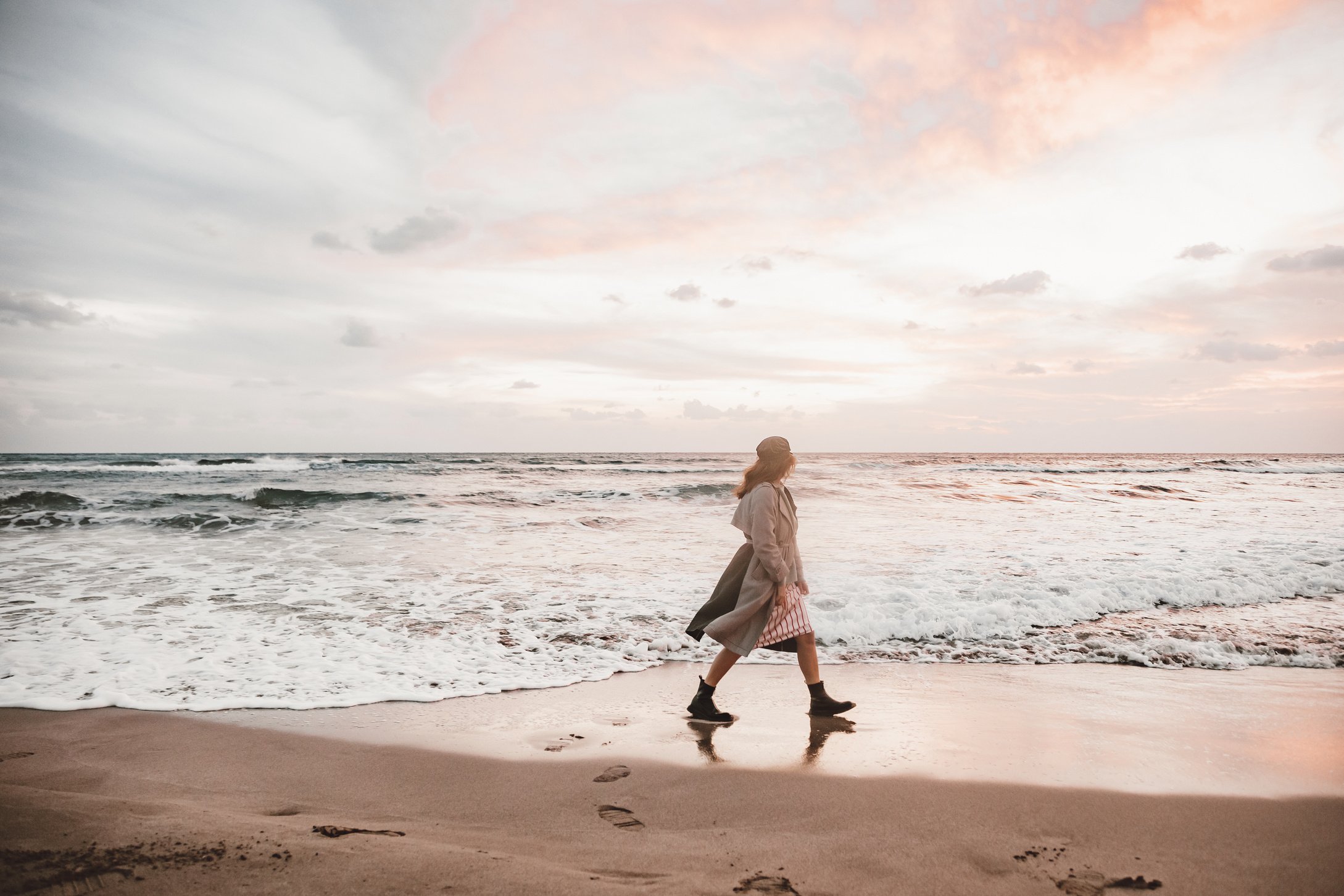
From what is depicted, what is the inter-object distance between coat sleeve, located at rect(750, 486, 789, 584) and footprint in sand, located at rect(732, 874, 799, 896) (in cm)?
224

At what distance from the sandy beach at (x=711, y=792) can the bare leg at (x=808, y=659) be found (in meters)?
0.30

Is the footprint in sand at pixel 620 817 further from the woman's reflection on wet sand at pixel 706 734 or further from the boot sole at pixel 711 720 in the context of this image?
the boot sole at pixel 711 720

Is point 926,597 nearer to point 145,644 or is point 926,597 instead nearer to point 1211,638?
point 1211,638

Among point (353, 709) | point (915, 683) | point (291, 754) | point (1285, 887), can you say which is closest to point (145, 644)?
point (353, 709)

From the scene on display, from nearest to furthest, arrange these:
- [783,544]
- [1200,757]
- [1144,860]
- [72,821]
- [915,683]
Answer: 1. [72,821]
2. [1144,860]
3. [1200,757]
4. [783,544]
5. [915,683]

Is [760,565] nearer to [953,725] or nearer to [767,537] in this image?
[767,537]

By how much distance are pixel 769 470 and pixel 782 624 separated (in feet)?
3.78

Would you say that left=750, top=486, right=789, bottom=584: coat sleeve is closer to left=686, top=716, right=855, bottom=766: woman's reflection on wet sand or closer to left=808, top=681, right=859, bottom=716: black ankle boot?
left=808, top=681, right=859, bottom=716: black ankle boot

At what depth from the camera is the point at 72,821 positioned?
8.79ft

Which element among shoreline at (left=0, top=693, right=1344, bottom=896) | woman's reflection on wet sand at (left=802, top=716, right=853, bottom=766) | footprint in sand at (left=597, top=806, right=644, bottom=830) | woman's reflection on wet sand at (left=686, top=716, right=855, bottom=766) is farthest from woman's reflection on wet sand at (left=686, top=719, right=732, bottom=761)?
footprint in sand at (left=597, top=806, right=644, bottom=830)

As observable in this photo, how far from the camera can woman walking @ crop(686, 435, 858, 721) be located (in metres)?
4.80

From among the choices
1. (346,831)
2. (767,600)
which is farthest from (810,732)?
(346,831)

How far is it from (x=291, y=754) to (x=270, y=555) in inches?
334

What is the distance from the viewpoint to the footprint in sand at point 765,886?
261 centimetres
